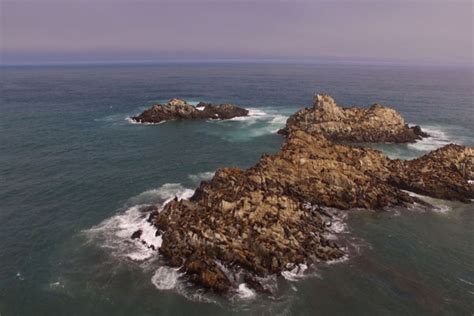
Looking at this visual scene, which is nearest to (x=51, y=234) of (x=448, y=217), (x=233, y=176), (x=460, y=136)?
(x=233, y=176)

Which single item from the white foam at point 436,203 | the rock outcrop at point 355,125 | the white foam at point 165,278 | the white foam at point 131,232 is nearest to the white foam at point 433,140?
the rock outcrop at point 355,125

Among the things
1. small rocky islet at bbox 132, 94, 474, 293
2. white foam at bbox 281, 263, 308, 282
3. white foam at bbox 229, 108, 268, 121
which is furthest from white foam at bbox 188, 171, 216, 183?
white foam at bbox 229, 108, 268, 121

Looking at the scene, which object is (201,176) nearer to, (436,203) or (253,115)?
(436,203)

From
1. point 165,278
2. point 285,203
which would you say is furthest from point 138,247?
point 285,203

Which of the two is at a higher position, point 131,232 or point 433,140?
point 433,140

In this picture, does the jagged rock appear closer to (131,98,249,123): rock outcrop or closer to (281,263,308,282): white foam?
(281,263,308,282): white foam

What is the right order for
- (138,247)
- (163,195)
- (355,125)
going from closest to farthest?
(138,247) → (163,195) → (355,125)

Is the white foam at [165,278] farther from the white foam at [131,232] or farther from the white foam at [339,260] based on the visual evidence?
the white foam at [339,260]
